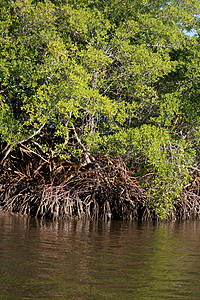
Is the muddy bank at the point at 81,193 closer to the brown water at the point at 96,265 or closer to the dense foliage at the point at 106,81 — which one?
the dense foliage at the point at 106,81

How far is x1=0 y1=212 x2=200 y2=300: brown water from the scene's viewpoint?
3.54 metres

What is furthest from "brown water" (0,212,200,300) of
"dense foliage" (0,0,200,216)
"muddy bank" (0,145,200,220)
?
"muddy bank" (0,145,200,220)

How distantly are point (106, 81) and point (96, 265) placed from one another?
7.64 metres

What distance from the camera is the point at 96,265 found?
4641 millimetres

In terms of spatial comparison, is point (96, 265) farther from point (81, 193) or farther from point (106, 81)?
point (106, 81)

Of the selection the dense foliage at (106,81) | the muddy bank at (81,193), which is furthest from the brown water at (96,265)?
the muddy bank at (81,193)

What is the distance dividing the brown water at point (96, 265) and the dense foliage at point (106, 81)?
2598mm

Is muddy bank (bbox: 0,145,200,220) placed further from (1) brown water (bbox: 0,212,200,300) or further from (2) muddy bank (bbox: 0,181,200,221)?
(1) brown water (bbox: 0,212,200,300)

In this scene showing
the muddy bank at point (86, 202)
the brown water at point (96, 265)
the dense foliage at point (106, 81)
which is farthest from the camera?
the muddy bank at point (86, 202)

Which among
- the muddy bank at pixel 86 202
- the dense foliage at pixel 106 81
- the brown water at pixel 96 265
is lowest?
the brown water at pixel 96 265

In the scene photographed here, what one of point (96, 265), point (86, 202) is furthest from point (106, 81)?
point (96, 265)

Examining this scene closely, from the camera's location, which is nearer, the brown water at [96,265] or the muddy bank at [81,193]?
the brown water at [96,265]

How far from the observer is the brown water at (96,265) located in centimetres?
354

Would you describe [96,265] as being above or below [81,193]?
below
